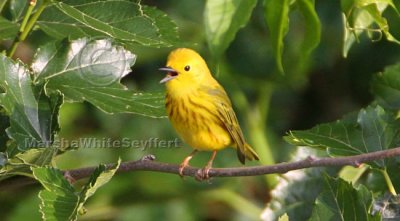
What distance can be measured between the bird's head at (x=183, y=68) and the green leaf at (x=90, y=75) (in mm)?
730

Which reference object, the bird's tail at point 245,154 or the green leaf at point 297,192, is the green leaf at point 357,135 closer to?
the green leaf at point 297,192

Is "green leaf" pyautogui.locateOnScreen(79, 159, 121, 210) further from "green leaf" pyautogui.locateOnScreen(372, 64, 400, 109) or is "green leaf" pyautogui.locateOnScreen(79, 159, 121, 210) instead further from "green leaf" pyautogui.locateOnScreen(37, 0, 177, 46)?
"green leaf" pyautogui.locateOnScreen(372, 64, 400, 109)

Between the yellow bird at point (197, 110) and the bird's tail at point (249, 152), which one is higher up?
the yellow bird at point (197, 110)

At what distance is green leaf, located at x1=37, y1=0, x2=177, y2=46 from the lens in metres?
1.98

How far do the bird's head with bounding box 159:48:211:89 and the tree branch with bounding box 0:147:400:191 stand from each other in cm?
77

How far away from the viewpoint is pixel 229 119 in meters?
2.80

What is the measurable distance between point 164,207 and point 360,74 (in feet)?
3.64

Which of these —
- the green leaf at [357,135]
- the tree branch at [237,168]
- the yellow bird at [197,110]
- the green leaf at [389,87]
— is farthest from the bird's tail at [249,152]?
the green leaf at [357,135]

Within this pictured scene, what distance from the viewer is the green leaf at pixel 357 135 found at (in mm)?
1919

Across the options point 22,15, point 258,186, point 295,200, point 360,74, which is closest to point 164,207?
point 258,186

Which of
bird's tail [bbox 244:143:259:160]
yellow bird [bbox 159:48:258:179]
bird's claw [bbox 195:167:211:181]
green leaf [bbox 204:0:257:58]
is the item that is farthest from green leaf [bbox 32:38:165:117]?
bird's tail [bbox 244:143:259:160]

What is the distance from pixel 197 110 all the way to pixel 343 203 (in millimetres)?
1000

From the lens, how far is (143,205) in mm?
4457

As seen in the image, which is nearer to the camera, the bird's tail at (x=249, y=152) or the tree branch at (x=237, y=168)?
the tree branch at (x=237, y=168)
